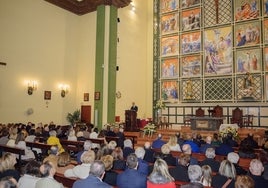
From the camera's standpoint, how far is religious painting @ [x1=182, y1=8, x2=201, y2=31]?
1770 centimetres

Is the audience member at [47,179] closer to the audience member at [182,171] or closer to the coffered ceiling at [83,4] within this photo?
the audience member at [182,171]

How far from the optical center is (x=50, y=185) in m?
3.27

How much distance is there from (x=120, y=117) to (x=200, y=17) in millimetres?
8093

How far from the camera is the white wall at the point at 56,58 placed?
14.2 meters

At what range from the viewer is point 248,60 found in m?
15.8

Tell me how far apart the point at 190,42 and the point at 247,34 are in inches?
136

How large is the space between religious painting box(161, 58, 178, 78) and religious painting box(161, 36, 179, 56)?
48 centimetres

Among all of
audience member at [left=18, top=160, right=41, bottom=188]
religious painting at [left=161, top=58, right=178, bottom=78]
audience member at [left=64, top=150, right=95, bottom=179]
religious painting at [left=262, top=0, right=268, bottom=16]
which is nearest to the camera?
audience member at [left=18, top=160, right=41, bottom=188]

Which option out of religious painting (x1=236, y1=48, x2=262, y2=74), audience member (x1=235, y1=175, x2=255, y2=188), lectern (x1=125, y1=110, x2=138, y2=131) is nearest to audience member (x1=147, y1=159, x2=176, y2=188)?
audience member (x1=235, y1=175, x2=255, y2=188)

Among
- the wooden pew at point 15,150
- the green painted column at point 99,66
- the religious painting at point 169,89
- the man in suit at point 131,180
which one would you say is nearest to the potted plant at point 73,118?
the green painted column at point 99,66

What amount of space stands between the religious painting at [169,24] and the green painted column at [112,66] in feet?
13.0

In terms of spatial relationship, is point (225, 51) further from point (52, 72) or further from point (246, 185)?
point (246, 185)

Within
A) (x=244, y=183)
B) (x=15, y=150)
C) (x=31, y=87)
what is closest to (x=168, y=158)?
(x=244, y=183)

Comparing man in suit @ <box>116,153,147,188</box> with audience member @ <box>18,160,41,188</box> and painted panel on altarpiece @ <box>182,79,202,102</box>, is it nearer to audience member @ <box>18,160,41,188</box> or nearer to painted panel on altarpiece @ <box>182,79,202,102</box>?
audience member @ <box>18,160,41,188</box>
